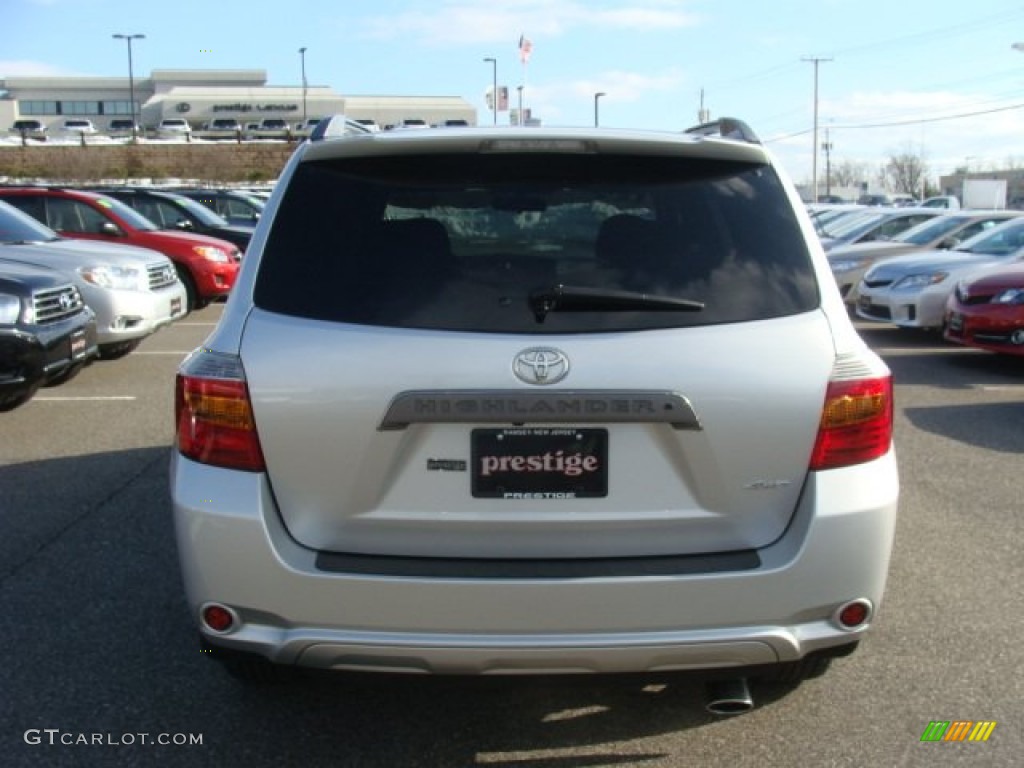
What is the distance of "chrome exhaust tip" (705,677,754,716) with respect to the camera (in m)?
2.98

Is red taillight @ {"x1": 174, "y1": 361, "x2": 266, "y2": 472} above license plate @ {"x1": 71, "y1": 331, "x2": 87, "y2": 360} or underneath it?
above

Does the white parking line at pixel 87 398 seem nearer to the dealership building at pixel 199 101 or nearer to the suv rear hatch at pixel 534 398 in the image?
the suv rear hatch at pixel 534 398

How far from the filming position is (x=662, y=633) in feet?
8.82

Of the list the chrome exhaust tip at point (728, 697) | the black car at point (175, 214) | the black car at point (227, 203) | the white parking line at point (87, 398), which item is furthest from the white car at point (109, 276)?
the black car at point (227, 203)

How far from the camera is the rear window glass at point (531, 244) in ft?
9.14

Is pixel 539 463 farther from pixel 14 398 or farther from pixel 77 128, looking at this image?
pixel 77 128

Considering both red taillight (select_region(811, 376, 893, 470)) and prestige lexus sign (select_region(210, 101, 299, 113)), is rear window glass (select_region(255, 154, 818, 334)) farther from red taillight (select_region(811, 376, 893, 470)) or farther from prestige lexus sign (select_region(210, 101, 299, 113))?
prestige lexus sign (select_region(210, 101, 299, 113))

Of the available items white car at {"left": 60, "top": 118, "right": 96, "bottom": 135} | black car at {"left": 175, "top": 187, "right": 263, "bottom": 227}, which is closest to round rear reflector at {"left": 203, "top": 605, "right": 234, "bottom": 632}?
black car at {"left": 175, "top": 187, "right": 263, "bottom": 227}

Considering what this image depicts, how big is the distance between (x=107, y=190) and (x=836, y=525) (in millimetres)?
18210

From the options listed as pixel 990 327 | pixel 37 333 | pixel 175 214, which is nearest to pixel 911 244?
pixel 990 327

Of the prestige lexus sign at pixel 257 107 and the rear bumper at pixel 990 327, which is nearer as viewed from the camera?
the rear bumper at pixel 990 327

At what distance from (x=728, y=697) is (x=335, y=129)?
2.14 meters

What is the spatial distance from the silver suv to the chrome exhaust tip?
0.55 feet

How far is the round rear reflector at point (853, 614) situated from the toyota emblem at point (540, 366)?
102 centimetres
